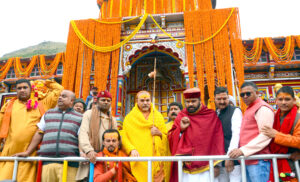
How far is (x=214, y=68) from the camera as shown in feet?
28.0

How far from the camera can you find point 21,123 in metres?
3.14

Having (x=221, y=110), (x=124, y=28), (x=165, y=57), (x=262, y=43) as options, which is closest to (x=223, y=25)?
(x=262, y=43)

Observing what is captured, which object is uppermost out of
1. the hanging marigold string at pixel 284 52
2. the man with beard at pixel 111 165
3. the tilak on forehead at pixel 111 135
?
the hanging marigold string at pixel 284 52

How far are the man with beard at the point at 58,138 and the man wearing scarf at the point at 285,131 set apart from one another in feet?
6.72

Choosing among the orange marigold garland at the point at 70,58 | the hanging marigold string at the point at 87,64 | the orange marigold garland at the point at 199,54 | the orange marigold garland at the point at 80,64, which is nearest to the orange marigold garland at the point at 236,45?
the orange marigold garland at the point at 199,54

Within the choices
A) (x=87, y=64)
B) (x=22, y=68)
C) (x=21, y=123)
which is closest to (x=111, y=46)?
(x=87, y=64)

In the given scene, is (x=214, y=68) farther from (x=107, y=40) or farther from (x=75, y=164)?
(x=75, y=164)

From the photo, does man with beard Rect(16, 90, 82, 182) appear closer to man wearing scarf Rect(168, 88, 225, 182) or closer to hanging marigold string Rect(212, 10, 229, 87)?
man wearing scarf Rect(168, 88, 225, 182)

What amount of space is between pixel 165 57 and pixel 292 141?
27.7ft

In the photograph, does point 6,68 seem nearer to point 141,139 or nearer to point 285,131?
point 141,139

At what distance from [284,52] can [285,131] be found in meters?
8.00

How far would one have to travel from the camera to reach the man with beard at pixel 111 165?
2496 mm

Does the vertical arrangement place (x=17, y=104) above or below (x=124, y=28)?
below

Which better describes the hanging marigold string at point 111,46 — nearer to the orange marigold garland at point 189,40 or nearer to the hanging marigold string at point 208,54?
the orange marigold garland at point 189,40
